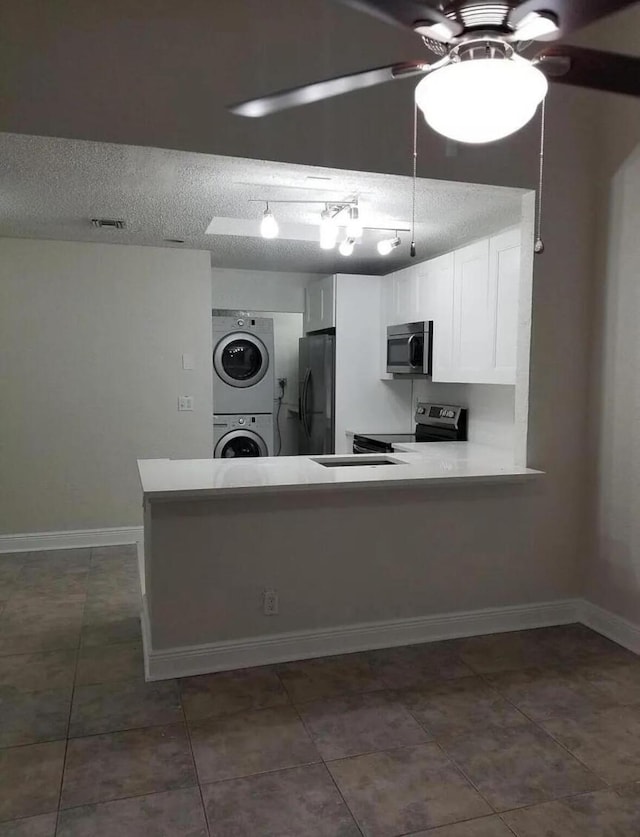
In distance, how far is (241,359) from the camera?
5.45m

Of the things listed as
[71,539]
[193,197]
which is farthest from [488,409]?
[71,539]

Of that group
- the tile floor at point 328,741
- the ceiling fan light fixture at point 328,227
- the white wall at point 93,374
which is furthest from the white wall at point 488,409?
the white wall at point 93,374

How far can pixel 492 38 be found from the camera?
123 cm

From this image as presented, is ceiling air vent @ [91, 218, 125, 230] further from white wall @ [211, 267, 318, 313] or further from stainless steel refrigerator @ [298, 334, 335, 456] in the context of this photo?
stainless steel refrigerator @ [298, 334, 335, 456]

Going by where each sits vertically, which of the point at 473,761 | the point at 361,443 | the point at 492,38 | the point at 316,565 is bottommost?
the point at 473,761

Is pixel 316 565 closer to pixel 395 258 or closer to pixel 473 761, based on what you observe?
pixel 473 761

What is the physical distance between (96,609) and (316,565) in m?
1.36

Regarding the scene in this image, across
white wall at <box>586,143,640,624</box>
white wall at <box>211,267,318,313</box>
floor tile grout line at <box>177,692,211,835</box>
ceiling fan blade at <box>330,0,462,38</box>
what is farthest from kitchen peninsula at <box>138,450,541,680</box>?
white wall at <box>211,267,318,313</box>

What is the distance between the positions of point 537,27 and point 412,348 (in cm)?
320

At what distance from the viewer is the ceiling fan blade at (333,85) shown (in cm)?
141

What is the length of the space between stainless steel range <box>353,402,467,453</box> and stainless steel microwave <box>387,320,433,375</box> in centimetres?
39

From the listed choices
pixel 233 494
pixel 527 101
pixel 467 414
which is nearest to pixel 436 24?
pixel 527 101

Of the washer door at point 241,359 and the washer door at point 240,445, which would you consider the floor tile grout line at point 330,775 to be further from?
the washer door at point 241,359

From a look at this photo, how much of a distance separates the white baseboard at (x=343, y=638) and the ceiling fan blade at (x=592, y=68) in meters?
2.31
